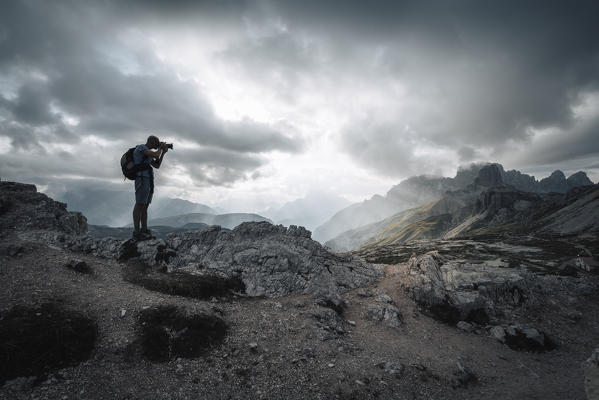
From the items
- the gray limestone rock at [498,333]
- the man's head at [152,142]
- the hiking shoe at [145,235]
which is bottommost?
the gray limestone rock at [498,333]

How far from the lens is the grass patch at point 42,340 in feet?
28.0

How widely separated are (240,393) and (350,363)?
20.7 feet

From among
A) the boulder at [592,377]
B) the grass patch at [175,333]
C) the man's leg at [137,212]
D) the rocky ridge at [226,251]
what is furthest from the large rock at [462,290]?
the man's leg at [137,212]

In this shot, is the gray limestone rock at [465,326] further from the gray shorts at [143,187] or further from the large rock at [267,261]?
the gray shorts at [143,187]

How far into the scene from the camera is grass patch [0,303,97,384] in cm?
854

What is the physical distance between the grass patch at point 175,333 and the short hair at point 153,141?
9.95m

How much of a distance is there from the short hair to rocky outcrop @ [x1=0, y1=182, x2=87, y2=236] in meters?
15.4

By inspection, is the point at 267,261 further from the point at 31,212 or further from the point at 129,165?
the point at 31,212

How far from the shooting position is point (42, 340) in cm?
948

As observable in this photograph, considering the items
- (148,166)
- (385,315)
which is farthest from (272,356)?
(148,166)

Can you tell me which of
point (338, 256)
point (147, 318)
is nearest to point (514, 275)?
point (338, 256)

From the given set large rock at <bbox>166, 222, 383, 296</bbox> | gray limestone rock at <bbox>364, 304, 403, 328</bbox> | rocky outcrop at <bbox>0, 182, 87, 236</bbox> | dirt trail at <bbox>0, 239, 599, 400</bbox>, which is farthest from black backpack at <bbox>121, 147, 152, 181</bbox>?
gray limestone rock at <bbox>364, 304, 403, 328</bbox>

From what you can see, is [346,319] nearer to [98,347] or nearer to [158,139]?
[98,347]

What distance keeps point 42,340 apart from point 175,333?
485 centimetres
